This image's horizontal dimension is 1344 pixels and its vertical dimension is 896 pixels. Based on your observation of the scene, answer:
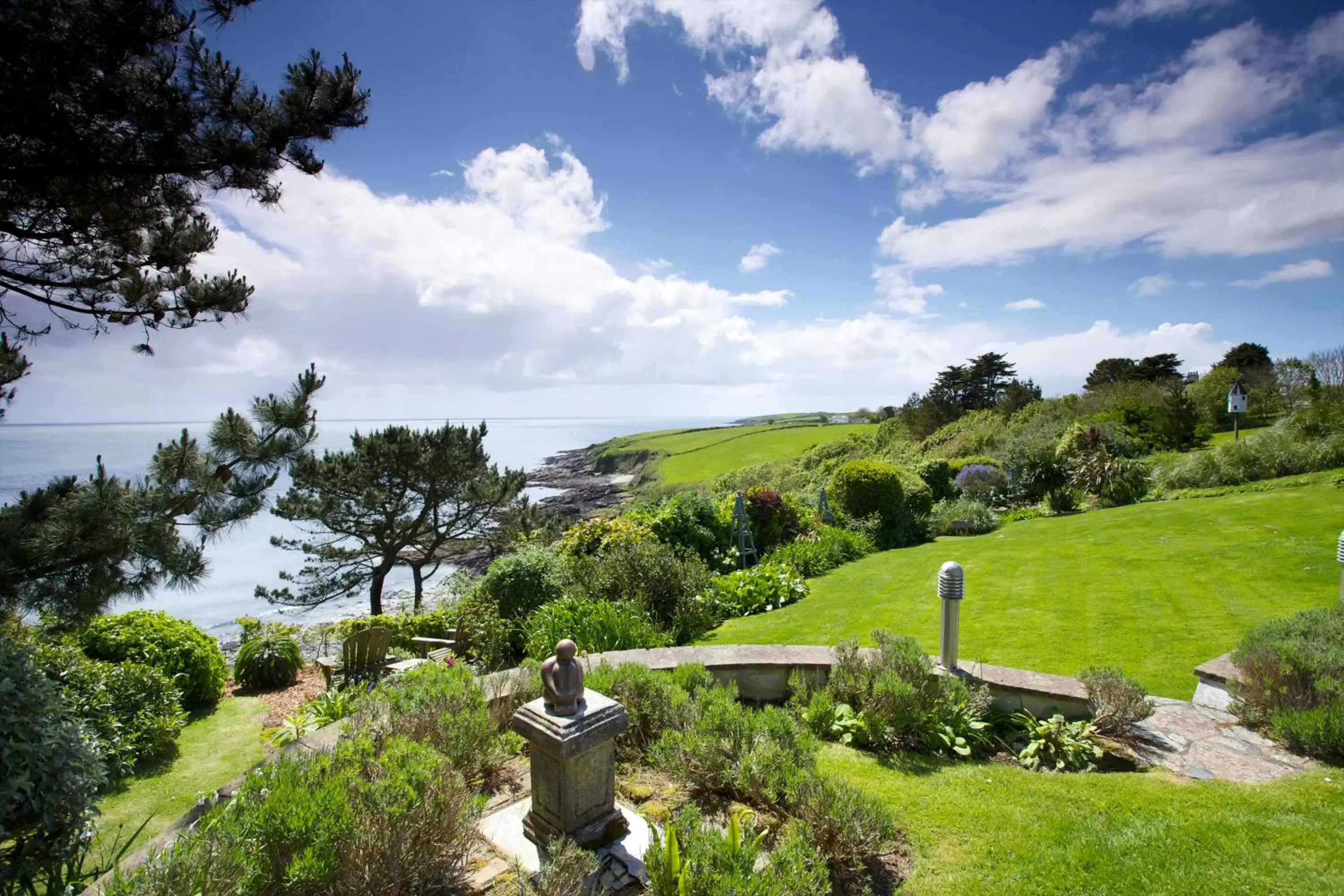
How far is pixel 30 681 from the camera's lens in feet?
7.52

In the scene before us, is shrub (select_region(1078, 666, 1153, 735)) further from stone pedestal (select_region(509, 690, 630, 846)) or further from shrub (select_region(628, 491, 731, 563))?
shrub (select_region(628, 491, 731, 563))

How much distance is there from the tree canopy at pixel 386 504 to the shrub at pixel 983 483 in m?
13.2

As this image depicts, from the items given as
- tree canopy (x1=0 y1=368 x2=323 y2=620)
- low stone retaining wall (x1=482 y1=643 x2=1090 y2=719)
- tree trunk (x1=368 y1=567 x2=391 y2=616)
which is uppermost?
tree canopy (x1=0 y1=368 x2=323 y2=620)

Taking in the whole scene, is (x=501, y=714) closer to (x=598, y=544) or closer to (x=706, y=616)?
(x=706, y=616)

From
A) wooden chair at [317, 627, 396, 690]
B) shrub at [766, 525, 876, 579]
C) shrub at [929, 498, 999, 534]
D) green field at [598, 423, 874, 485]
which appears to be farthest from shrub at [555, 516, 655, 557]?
green field at [598, 423, 874, 485]

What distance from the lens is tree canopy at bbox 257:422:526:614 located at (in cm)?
1509

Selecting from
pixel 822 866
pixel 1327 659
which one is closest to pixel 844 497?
pixel 1327 659

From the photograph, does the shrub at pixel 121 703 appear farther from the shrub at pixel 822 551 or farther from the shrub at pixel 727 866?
the shrub at pixel 822 551

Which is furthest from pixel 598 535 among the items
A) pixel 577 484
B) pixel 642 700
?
pixel 577 484

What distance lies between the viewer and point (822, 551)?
441 inches

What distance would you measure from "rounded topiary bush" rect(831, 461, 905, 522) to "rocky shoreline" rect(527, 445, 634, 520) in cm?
953

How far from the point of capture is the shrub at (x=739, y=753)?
3.15 meters

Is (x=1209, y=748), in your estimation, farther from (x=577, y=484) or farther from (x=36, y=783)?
(x=577, y=484)

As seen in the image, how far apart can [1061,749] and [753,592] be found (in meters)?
5.19
